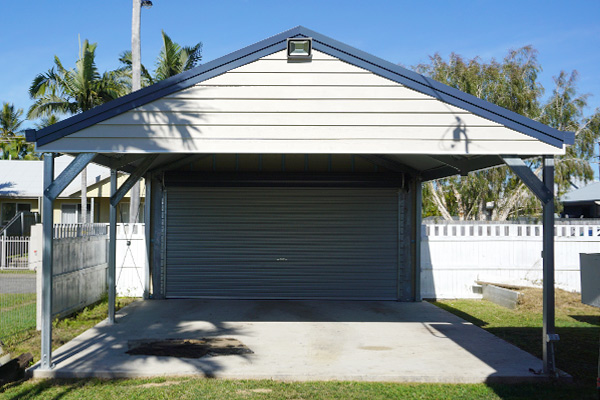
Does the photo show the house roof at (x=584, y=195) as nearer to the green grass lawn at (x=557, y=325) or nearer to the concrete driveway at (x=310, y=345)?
the green grass lawn at (x=557, y=325)

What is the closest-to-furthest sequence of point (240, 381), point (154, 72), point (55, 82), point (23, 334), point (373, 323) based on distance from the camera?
1. point (240, 381)
2. point (23, 334)
3. point (373, 323)
4. point (55, 82)
5. point (154, 72)

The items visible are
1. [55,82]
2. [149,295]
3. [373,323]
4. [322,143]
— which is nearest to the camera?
A: [322,143]

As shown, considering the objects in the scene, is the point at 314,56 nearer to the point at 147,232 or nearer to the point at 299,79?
the point at 299,79

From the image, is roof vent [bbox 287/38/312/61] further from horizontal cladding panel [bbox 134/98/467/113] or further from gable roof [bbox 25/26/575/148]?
horizontal cladding panel [bbox 134/98/467/113]

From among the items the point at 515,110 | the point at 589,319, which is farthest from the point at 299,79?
the point at 515,110

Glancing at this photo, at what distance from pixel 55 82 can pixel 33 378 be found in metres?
15.5

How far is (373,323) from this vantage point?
966 cm

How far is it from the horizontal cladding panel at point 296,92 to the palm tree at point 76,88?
43.3 feet

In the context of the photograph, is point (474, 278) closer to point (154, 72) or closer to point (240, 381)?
point (240, 381)

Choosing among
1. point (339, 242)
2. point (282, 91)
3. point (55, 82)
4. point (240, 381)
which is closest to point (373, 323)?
point (339, 242)

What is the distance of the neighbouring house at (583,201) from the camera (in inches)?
1014

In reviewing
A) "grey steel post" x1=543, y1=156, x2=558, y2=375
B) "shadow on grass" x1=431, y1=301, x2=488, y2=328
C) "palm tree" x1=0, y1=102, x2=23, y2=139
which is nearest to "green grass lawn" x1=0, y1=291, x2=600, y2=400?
"grey steel post" x1=543, y1=156, x2=558, y2=375

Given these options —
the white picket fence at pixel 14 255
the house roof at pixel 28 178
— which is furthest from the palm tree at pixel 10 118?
the white picket fence at pixel 14 255

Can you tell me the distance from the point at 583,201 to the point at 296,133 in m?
23.1
